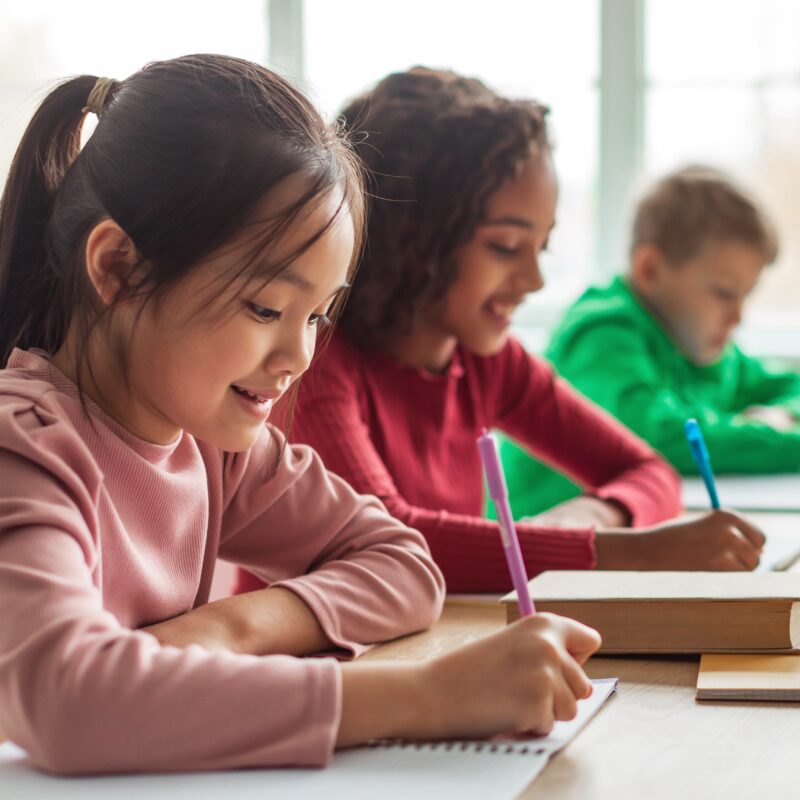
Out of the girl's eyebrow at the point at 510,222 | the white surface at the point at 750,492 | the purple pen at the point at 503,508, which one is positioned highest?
the girl's eyebrow at the point at 510,222

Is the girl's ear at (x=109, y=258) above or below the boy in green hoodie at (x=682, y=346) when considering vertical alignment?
above

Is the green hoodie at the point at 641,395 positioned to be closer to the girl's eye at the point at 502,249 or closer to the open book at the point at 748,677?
the girl's eye at the point at 502,249

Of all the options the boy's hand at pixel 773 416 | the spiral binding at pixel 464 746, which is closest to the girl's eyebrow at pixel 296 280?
the spiral binding at pixel 464 746

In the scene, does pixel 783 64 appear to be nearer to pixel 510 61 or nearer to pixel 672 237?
pixel 510 61

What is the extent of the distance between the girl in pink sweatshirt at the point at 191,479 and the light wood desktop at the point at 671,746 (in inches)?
1.7

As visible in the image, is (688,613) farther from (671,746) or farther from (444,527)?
(444,527)

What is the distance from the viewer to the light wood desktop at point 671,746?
2.14ft

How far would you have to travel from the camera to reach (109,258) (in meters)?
0.87

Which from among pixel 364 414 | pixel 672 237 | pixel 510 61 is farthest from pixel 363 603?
→ pixel 510 61

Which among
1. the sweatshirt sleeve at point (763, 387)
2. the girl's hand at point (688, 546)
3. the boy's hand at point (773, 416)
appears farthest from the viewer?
the sweatshirt sleeve at point (763, 387)

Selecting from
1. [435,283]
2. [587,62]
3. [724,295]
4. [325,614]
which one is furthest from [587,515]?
[587,62]

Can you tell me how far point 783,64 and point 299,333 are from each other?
268 cm

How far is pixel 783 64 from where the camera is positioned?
320 cm

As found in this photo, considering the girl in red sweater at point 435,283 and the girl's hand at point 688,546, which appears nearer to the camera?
the girl's hand at point 688,546
